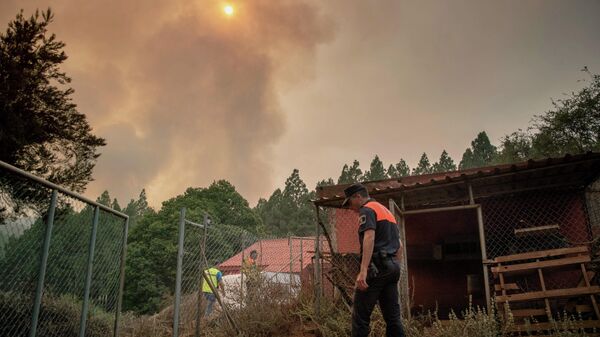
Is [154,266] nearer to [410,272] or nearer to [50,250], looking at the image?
[410,272]

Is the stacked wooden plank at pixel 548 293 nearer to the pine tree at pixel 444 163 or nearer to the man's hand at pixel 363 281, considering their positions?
the man's hand at pixel 363 281

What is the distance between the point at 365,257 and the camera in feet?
12.5

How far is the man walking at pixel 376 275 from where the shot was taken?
377 cm

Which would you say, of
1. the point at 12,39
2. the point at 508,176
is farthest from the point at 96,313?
the point at 508,176

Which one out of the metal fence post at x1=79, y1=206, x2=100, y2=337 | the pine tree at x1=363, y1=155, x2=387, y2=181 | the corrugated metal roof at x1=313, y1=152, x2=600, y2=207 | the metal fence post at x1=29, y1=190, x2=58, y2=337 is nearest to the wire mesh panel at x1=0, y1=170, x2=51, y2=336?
the metal fence post at x1=29, y1=190, x2=58, y2=337

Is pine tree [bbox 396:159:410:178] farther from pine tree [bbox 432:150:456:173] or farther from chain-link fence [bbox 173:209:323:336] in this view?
chain-link fence [bbox 173:209:323:336]

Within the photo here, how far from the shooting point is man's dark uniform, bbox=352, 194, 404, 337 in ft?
12.4

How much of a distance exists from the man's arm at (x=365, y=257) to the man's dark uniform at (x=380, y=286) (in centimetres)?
8

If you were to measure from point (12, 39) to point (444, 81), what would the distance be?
1248 cm

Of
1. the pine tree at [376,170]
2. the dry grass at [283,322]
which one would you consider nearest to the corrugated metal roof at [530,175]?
the dry grass at [283,322]

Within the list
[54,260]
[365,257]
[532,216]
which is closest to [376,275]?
[365,257]

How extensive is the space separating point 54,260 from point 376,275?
3324 millimetres

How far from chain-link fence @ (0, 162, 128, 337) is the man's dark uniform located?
296cm

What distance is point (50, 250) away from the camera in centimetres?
361
